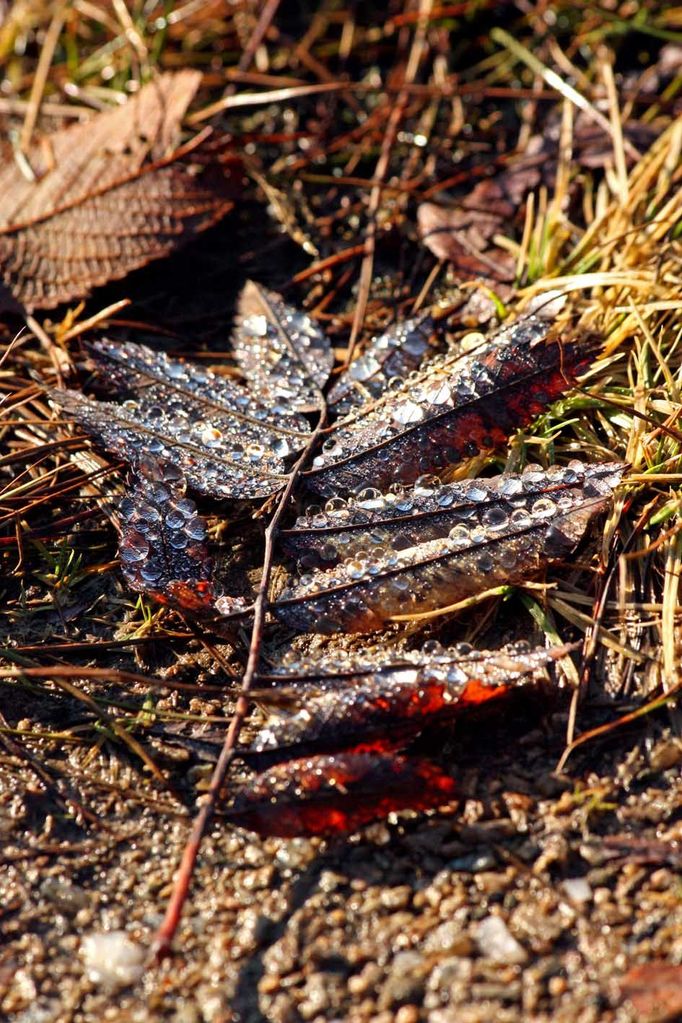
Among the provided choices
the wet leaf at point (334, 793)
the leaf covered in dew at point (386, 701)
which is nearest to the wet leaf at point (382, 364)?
the leaf covered in dew at point (386, 701)

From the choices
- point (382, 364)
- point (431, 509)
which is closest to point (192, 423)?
point (382, 364)

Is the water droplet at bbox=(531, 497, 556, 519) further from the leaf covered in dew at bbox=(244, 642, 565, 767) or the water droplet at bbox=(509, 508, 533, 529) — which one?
the leaf covered in dew at bbox=(244, 642, 565, 767)

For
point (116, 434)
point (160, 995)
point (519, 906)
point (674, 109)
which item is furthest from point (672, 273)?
point (160, 995)

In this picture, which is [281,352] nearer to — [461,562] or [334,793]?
[461,562]

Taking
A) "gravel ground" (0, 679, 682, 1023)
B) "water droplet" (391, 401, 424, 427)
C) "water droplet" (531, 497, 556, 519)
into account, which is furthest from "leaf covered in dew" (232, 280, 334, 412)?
"gravel ground" (0, 679, 682, 1023)

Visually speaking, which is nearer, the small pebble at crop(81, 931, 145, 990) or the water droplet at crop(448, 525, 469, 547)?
the small pebble at crop(81, 931, 145, 990)

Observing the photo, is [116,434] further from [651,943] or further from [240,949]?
[651,943]

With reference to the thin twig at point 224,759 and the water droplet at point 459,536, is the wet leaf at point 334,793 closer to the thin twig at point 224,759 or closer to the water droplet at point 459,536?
the thin twig at point 224,759

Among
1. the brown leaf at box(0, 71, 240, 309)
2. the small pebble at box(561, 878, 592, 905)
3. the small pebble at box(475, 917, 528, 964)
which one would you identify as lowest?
the small pebble at box(475, 917, 528, 964)
